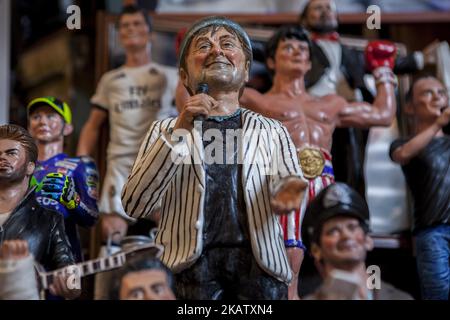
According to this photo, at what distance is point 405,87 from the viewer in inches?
170

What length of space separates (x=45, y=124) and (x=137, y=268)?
3.88 ft

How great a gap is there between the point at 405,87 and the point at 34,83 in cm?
238

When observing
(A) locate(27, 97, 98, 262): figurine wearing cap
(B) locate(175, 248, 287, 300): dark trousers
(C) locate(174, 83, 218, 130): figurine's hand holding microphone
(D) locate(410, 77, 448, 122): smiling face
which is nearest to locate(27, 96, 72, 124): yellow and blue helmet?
(A) locate(27, 97, 98, 262): figurine wearing cap

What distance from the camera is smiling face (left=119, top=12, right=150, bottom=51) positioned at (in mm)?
3965

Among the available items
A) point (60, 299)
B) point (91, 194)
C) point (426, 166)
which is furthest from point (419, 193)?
point (60, 299)

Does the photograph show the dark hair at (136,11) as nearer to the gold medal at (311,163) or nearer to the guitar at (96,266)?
the gold medal at (311,163)

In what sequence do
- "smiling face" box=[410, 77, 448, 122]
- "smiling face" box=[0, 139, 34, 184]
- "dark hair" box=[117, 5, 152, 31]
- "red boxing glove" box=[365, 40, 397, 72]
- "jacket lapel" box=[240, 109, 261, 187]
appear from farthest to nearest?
1. "dark hair" box=[117, 5, 152, 31]
2. "red boxing glove" box=[365, 40, 397, 72]
3. "smiling face" box=[410, 77, 448, 122]
4. "smiling face" box=[0, 139, 34, 184]
5. "jacket lapel" box=[240, 109, 261, 187]

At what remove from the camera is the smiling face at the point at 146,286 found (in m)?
2.22

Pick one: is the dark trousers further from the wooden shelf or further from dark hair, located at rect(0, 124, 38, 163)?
the wooden shelf

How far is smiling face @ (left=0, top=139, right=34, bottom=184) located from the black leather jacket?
0.07m

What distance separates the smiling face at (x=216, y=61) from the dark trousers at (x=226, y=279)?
1.63 ft

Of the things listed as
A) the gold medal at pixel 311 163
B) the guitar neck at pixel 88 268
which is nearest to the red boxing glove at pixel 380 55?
the gold medal at pixel 311 163

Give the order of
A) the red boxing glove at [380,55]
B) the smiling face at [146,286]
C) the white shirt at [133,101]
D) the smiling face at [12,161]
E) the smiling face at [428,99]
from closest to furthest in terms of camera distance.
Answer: the smiling face at [146,286] < the smiling face at [12,161] < the smiling face at [428,99] < the red boxing glove at [380,55] < the white shirt at [133,101]
